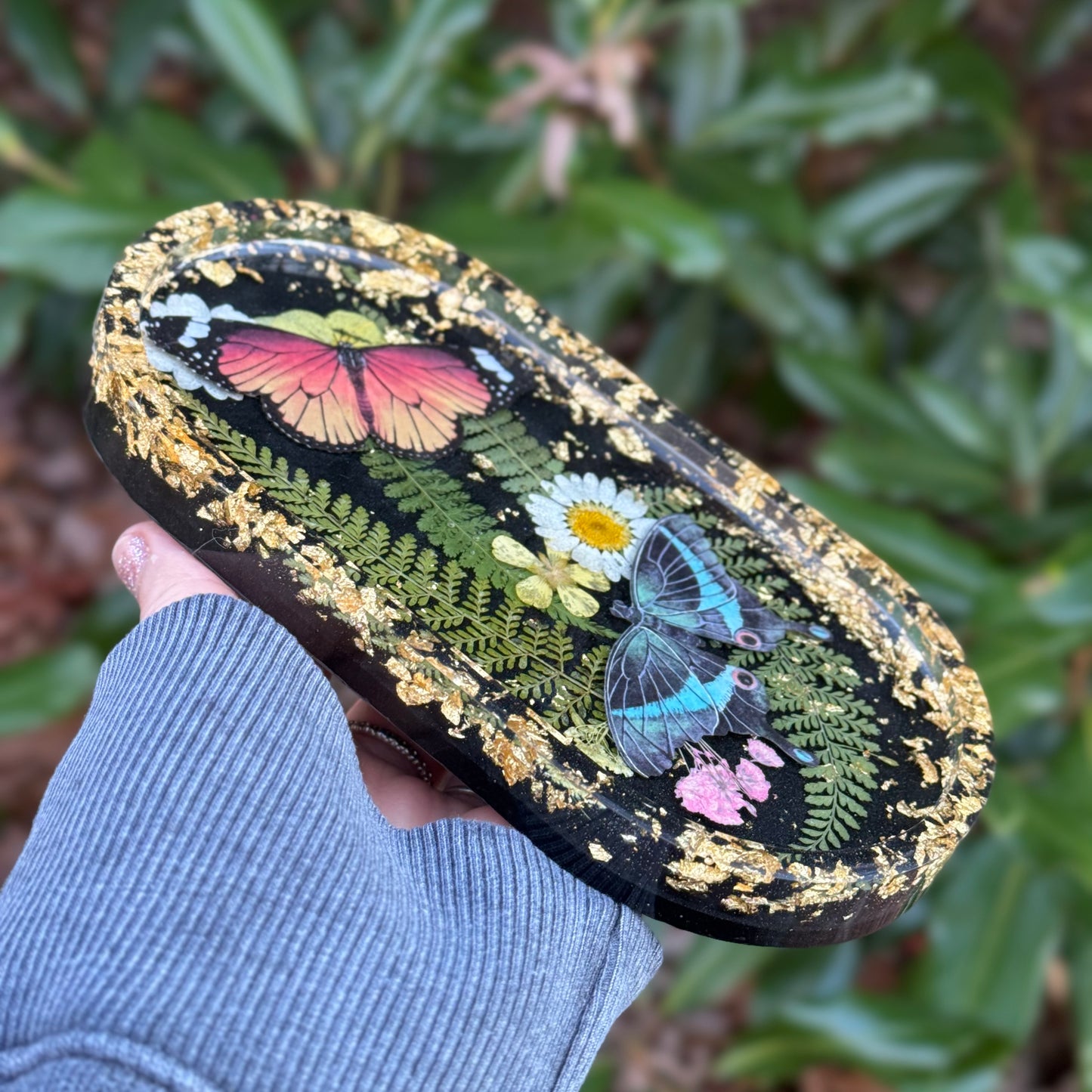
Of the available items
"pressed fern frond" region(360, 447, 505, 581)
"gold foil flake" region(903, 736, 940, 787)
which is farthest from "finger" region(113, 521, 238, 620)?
"gold foil flake" region(903, 736, 940, 787)

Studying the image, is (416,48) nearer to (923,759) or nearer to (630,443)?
(630,443)

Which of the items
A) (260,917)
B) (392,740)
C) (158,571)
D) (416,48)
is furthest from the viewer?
(416,48)

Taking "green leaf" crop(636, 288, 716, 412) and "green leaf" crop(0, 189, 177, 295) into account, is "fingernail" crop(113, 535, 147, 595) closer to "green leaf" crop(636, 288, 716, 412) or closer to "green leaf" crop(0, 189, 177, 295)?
"green leaf" crop(0, 189, 177, 295)

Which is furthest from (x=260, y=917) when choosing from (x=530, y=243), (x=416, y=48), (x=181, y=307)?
(x=416, y=48)

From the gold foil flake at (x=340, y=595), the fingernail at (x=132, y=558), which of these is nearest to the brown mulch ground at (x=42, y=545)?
the fingernail at (x=132, y=558)

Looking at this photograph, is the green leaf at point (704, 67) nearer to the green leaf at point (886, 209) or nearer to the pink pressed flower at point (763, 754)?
the green leaf at point (886, 209)
